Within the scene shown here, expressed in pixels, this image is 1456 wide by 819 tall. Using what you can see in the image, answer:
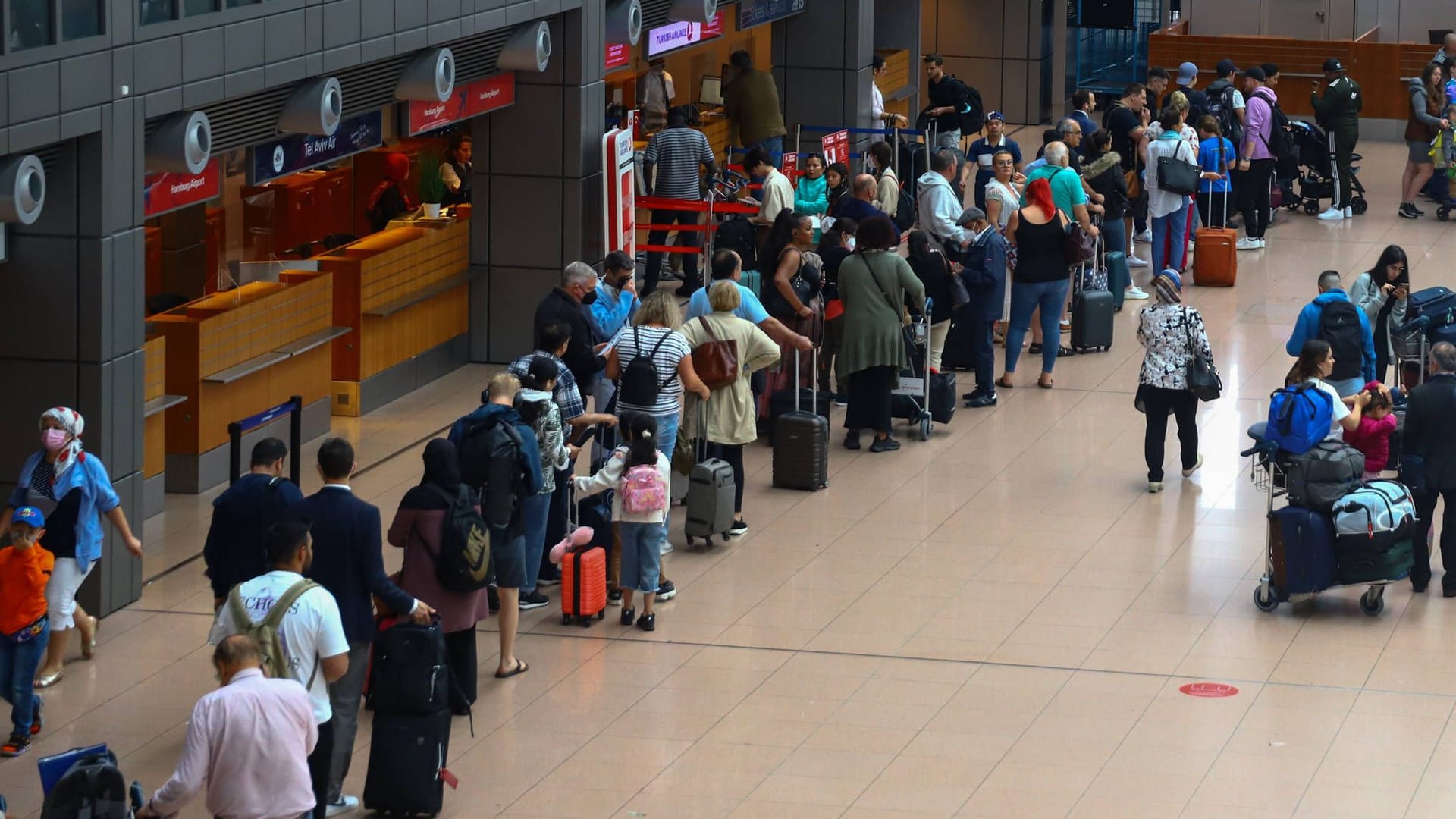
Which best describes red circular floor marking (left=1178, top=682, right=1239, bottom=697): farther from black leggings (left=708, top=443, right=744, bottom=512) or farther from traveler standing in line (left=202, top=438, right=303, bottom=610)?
traveler standing in line (left=202, top=438, right=303, bottom=610)

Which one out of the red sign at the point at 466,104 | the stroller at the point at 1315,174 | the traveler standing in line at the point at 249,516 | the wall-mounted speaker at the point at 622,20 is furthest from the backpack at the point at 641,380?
the stroller at the point at 1315,174

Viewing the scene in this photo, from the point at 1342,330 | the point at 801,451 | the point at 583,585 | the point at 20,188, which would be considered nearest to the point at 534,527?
the point at 583,585

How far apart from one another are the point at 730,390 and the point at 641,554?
1.75 meters

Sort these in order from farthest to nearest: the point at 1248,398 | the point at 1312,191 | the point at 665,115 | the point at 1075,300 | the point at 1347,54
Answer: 1. the point at 1347,54
2. the point at 1312,191
3. the point at 665,115
4. the point at 1075,300
5. the point at 1248,398

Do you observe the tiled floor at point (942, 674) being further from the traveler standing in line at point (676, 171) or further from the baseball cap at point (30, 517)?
the traveler standing in line at point (676, 171)

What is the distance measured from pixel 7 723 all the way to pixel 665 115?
12241 mm

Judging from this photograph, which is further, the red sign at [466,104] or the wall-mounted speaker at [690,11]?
the wall-mounted speaker at [690,11]

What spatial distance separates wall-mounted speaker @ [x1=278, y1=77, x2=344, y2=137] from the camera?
14.0 m

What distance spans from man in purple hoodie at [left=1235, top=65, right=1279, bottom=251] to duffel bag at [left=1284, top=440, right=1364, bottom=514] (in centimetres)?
1194

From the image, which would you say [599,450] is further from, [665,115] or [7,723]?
[665,115]

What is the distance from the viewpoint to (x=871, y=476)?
591 inches

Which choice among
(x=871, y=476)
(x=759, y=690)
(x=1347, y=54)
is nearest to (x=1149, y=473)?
(x=871, y=476)

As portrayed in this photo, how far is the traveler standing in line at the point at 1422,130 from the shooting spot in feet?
82.6

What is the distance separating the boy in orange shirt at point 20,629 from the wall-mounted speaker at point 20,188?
1.75m
